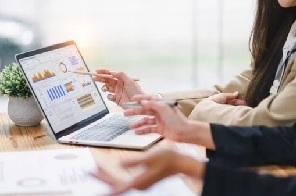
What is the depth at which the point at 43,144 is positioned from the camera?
1584 millimetres

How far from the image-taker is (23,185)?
1.24 meters

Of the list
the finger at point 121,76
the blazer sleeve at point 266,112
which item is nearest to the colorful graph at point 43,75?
the finger at point 121,76

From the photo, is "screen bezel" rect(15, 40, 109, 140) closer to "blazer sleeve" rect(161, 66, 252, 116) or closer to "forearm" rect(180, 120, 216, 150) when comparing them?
"blazer sleeve" rect(161, 66, 252, 116)

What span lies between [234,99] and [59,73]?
544 millimetres

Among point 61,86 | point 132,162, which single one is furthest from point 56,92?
point 132,162

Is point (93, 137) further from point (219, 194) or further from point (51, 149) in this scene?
point (219, 194)

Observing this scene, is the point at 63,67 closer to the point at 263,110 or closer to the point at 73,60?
the point at 73,60

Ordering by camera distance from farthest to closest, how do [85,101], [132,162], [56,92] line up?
[85,101], [56,92], [132,162]

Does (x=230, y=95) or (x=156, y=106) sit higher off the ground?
(x=156, y=106)

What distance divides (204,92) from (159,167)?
3.13 feet

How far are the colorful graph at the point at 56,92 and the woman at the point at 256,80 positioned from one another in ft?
0.52

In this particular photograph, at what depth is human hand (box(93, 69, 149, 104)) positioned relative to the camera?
182 centimetres

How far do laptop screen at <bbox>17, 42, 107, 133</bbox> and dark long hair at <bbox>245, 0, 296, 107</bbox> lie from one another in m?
0.49

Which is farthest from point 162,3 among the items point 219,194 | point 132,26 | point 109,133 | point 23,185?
point 219,194
